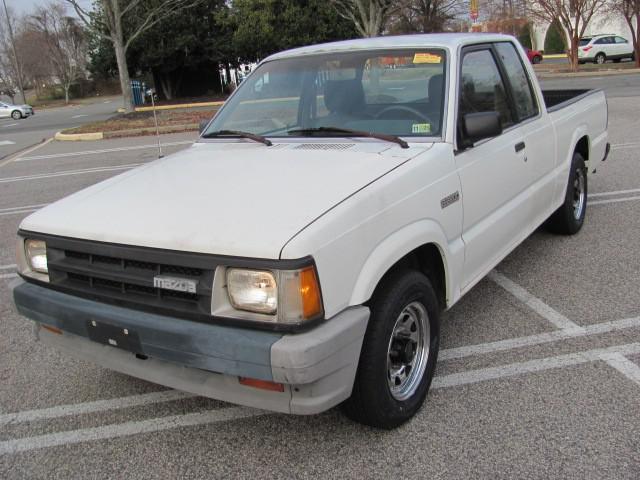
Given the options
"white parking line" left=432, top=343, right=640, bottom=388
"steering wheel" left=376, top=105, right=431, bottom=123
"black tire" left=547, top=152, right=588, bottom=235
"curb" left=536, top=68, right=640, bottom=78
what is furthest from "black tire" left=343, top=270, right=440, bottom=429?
"curb" left=536, top=68, right=640, bottom=78

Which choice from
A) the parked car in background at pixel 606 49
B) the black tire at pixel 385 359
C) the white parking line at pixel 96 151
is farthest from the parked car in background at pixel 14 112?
the black tire at pixel 385 359

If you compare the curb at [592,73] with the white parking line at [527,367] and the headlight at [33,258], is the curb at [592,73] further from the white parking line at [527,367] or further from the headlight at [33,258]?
the headlight at [33,258]

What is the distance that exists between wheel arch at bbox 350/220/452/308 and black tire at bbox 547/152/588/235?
2.51 metres

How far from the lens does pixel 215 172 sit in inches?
127

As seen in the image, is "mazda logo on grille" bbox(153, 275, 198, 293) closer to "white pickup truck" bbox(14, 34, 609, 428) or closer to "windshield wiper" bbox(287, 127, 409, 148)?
"white pickup truck" bbox(14, 34, 609, 428)

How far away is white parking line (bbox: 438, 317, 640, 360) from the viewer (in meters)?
3.63

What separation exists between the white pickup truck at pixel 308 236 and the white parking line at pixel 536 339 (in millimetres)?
456

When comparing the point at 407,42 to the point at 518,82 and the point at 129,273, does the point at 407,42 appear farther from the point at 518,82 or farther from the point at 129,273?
the point at 129,273

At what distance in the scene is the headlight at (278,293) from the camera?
7.59 feet

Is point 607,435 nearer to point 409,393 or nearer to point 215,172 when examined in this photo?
point 409,393

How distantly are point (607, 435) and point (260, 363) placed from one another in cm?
167

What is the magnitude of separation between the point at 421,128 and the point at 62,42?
70.2m

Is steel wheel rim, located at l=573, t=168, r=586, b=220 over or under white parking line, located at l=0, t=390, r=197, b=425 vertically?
over

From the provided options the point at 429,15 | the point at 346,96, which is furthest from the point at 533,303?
the point at 429,15
